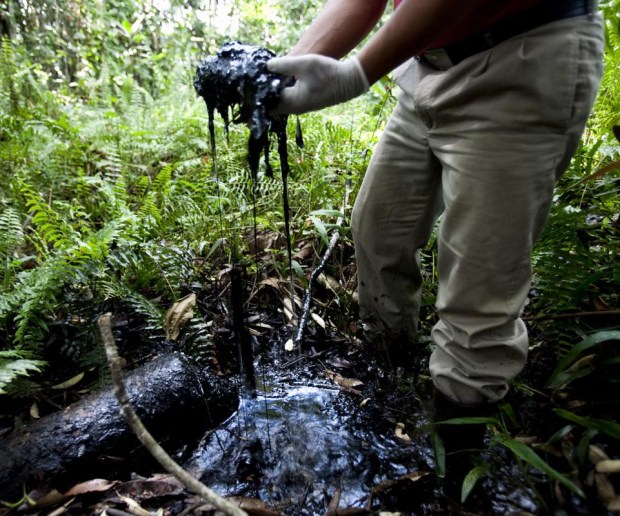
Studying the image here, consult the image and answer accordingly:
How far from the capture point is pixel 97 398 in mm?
1868

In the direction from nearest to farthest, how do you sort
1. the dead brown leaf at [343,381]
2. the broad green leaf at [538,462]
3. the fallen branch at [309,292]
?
the broad green leaf at [538,462], the dead brown leaf at [343,381], the fallen branch at [309,292]

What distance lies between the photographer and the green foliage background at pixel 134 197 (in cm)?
229

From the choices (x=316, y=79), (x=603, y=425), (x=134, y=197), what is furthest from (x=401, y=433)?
(x=134, y=197)

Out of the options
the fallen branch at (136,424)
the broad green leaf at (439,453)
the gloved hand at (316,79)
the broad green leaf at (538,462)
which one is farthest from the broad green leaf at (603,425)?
the gloved hand at (316,79)

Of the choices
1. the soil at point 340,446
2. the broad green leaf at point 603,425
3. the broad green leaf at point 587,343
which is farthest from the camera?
the broad green leaf at point 587,343

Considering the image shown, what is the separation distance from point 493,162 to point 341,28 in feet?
3.41

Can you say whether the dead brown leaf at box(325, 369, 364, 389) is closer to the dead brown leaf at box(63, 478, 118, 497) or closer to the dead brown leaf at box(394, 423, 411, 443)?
the dead brown leaf at box(394, 423, 411, 443)

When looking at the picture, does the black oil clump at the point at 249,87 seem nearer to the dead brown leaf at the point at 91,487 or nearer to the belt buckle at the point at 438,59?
the belt buckle at the point at 438,59

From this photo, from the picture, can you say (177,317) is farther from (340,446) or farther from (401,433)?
(401,433)

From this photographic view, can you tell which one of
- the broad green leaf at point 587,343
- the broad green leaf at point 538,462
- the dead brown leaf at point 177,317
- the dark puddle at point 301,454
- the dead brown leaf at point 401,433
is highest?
the dead brown leaf at point 177,317

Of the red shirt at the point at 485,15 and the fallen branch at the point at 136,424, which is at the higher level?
→ the red shirt at the point at 485,15

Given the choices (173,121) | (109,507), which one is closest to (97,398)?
(109,507)

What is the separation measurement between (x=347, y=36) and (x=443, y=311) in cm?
139

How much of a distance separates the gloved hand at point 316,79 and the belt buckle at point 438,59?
0.34m
